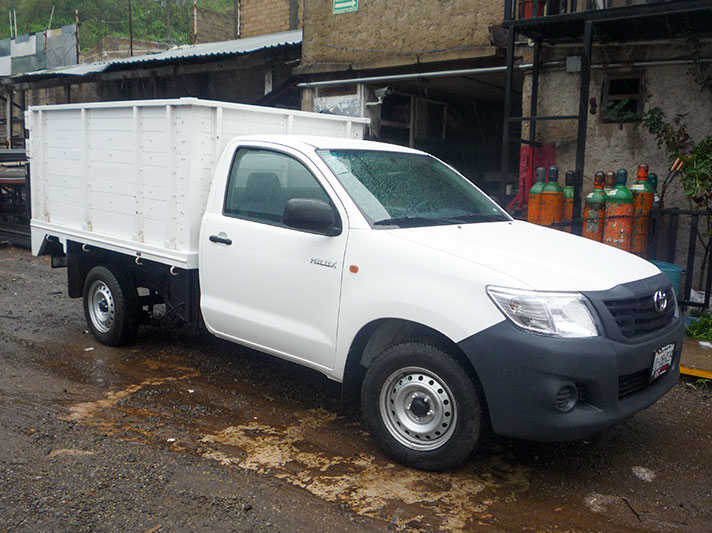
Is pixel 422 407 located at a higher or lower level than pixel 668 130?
lower

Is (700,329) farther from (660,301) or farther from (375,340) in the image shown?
(375,340)

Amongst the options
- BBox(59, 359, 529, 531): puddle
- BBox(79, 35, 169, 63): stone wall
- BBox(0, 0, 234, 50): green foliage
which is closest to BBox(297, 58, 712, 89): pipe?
BBox(59, 359, 529, 531): puddle

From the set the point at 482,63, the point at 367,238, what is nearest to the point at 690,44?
the point at 482,63

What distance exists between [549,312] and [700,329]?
4206mm

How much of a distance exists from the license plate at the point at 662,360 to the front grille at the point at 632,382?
45 millimetres

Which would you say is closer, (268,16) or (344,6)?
(344,6)

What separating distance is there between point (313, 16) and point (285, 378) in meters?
8.00

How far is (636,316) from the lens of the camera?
3.75 metres

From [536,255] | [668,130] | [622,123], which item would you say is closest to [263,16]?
[622,123]

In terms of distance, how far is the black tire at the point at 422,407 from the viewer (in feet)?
12.0

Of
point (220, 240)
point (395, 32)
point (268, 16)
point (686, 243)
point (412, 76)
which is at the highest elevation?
point (268, 16)

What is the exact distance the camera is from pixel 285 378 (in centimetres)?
558

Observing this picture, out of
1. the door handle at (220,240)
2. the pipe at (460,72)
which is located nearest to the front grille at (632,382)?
the door handle at (220,240)

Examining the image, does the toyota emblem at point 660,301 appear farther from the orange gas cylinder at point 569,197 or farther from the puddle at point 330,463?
the orange gas cylinder at point 569,197
